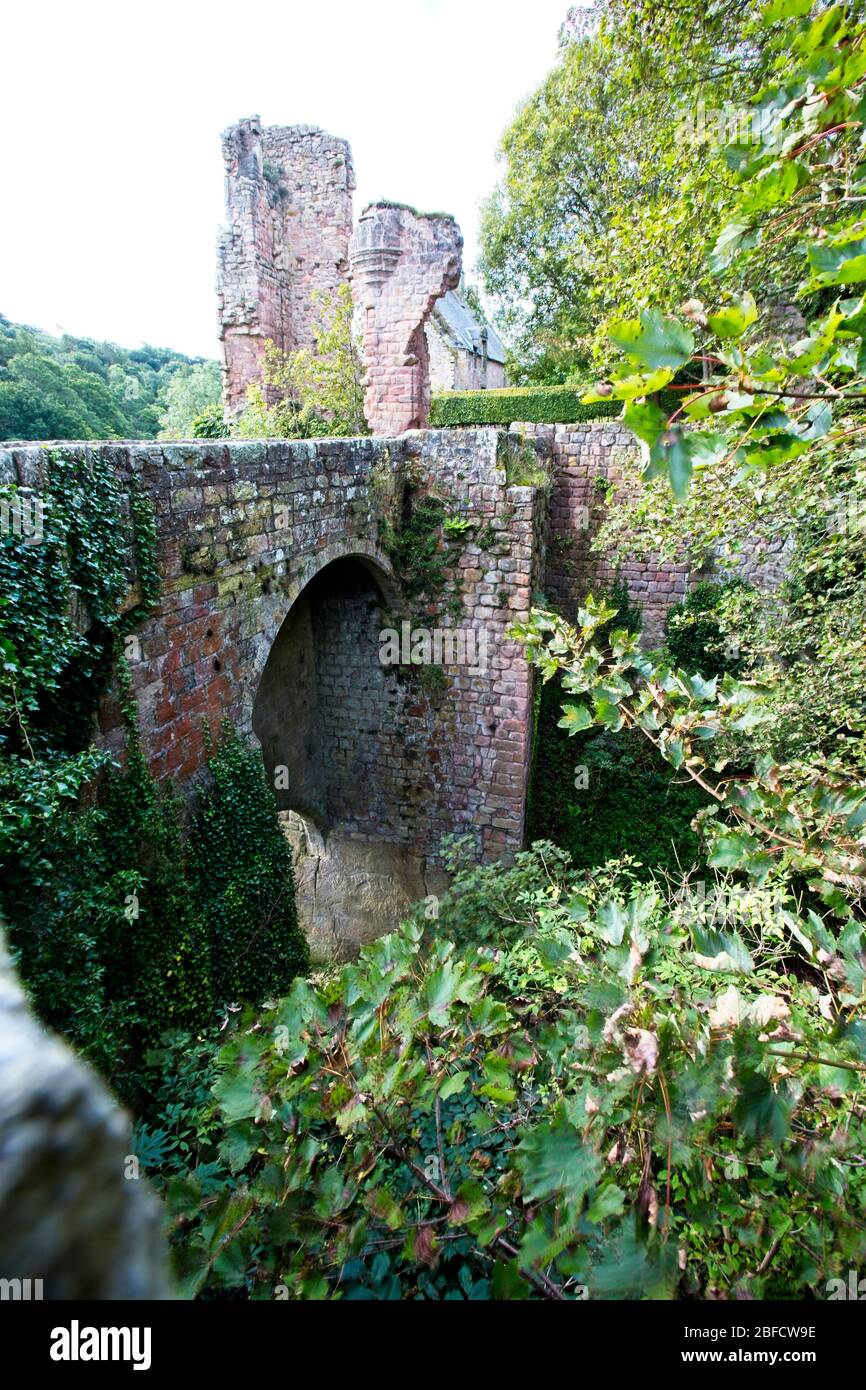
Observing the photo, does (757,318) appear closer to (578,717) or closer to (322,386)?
(578,717)

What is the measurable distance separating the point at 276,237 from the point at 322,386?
394 centimetres

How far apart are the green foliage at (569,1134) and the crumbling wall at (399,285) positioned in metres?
8.52

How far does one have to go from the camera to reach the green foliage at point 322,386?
35.9 ft

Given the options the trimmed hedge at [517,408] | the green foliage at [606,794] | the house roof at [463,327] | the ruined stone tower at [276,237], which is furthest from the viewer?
the house roof at [463,327]

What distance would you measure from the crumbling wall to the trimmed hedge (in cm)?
393

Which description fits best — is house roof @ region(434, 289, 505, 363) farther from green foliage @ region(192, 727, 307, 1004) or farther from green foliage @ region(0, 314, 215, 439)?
green foliage @ region(192, 727, 307, 1004)

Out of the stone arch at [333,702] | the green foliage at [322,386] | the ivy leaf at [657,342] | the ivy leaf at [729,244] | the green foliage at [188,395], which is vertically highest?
the green foliage at [188,395]

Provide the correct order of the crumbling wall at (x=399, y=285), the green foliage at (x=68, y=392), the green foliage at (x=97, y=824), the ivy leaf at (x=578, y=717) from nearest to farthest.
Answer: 1. the ivy leaf at (x=578, y=717)
2. the green foliage at (x=97, y=824)
3. the crumbling wall at (x=399, y=285)
4. the green foliage at (x=68, y=392)

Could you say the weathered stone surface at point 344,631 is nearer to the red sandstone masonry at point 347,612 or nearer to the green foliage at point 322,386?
the red sandstone masonry at point 347,612

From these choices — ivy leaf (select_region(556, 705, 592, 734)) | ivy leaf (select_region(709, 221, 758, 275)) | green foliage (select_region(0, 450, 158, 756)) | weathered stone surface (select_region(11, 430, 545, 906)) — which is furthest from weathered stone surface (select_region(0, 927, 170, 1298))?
weathered stone surface (select_region(11, 430, 545, 906))

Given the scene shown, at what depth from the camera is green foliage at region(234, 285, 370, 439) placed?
1094cm

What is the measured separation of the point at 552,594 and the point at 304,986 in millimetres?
8928

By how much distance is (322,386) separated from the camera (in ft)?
38.5

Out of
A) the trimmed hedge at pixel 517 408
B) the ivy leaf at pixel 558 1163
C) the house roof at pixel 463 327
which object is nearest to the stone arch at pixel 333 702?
the ivy leaf at pixel 558 1163
